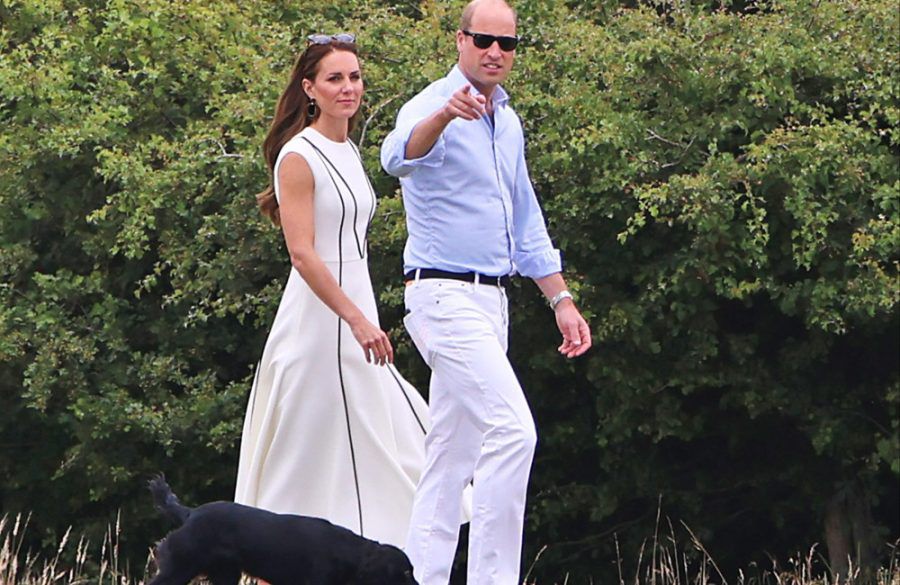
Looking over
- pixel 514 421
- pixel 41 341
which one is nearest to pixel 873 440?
pixel 41 341

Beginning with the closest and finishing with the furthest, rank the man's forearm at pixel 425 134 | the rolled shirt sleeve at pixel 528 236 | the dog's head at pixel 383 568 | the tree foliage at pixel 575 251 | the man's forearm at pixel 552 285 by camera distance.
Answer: the dog's head at pixel 383 568
the man's forearm at pixel 425 134
the rolled shirt sleeve at pixel 528 236
the man's forearm at pixel 552 285
the tree foliage at pixel 575 251

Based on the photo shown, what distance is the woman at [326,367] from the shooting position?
610 cm

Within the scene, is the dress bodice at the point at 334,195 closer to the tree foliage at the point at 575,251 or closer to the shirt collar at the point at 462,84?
the shirt collar at the point at 462,84

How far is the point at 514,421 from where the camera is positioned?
18.5 feet

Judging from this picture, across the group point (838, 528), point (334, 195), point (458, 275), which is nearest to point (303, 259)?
point (334, 195)

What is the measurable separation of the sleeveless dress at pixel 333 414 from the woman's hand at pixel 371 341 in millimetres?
383

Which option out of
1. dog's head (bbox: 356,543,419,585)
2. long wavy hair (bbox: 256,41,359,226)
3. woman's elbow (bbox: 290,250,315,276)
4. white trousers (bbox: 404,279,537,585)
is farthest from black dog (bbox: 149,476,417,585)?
long wavy hair (bbox: 256,41,359,226)

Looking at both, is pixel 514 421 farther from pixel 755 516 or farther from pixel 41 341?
pixel 755 516

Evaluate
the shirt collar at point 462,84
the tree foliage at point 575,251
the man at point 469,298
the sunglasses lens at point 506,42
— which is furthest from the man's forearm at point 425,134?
the tree foliage at point 575,251

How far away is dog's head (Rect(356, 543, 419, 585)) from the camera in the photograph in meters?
5.16

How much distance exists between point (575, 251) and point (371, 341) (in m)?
4.74

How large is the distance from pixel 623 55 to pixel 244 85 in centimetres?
251

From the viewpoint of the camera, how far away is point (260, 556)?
17.1ft

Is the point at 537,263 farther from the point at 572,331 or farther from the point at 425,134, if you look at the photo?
the point at 425,134
